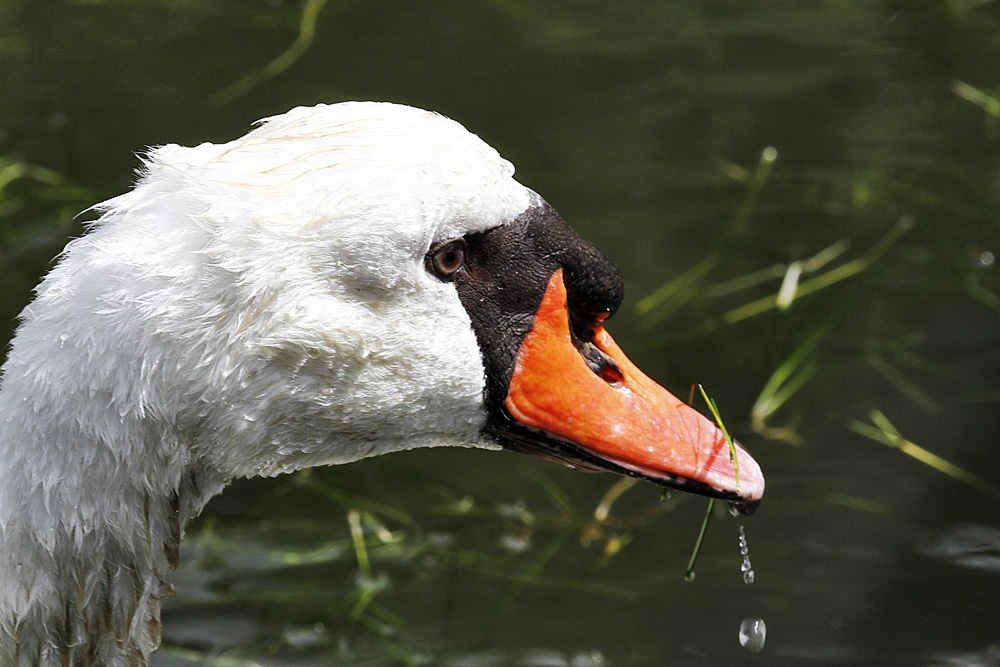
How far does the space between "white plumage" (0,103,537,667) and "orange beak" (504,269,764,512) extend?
0.62 ft

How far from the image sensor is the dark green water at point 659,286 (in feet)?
13.8

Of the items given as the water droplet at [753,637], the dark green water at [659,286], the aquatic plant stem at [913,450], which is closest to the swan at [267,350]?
the water droplet at [753,637]

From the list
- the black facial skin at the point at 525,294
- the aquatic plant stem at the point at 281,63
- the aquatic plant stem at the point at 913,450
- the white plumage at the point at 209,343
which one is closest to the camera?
the white plumage at the point at 209,343

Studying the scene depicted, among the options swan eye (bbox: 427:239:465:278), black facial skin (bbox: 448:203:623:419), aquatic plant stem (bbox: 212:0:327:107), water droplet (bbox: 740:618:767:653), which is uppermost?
swan eye (bbox: 427:239:465:278)

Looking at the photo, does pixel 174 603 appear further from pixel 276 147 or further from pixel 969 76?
pixel 969 76

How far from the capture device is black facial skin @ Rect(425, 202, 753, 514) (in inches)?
97.3

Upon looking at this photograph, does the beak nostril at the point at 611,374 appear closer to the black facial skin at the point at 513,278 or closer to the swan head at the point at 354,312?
the swan head at the point at 354,312

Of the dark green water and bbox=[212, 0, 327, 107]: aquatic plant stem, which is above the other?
bbox=[212, 0, 327, 107]: aquatic plant stem

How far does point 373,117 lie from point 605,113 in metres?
4.24

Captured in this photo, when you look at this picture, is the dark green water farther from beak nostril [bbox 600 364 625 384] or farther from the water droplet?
beak nostril [bbox 600 364 625 384]

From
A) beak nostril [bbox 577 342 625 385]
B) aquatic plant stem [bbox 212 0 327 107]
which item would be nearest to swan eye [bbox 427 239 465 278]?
beak nostril [bbox 577 342 625 385]

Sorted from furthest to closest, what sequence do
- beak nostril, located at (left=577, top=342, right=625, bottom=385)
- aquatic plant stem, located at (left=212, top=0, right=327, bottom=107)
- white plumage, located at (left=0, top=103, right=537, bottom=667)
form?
aquatic plant stem, located at (left=212, top=0, right=327, bottom=107) < beak nostril, located at (left=577, top=342, right=625, bottom=385) < white plumage, located at (left=0, top=103, right=537, bottom=667)

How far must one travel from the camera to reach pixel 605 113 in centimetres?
645

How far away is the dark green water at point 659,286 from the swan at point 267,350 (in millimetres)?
1780
